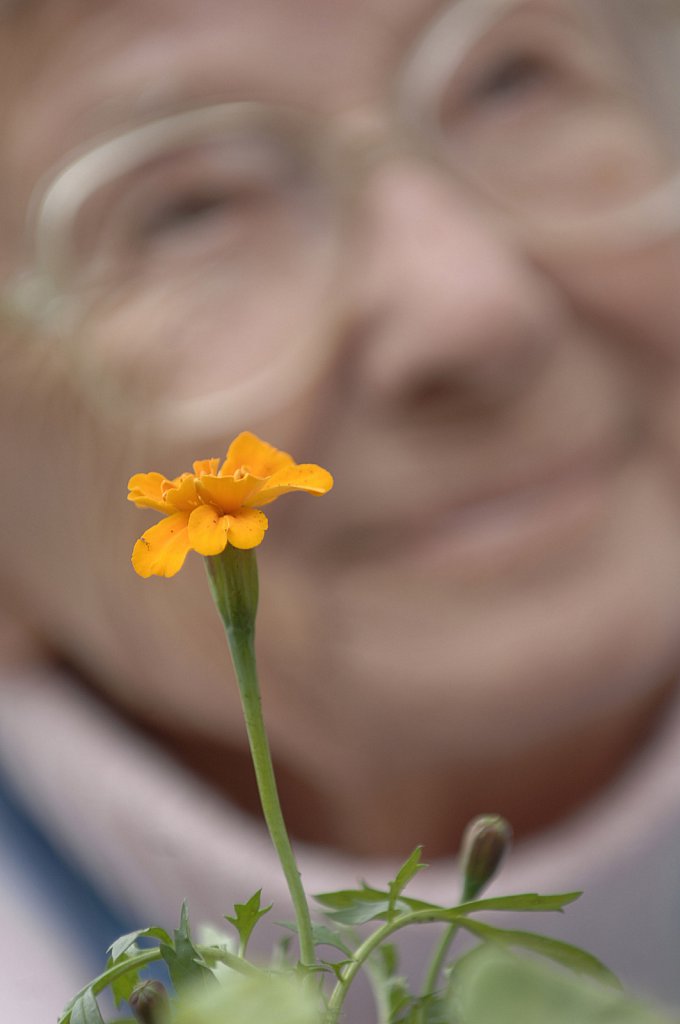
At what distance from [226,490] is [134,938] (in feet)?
0.17

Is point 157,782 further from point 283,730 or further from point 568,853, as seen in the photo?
point 568,853

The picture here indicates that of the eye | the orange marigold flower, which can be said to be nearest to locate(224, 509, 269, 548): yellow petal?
the orange marigold flower

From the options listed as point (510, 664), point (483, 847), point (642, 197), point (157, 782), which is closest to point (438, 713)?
point (510, 664)

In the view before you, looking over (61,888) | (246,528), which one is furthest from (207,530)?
(61,888)

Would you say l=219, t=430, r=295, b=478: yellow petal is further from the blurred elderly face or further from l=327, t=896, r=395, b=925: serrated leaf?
the blurred elderly face

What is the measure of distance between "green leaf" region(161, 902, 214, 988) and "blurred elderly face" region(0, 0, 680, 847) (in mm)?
424

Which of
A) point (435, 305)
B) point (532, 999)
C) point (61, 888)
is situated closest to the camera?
point (532, 999)

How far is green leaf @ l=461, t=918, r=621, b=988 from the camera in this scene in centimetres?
11

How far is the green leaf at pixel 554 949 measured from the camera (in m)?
0.11

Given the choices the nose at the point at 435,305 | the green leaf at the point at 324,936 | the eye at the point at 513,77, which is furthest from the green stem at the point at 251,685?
the eye at the point at 513,77

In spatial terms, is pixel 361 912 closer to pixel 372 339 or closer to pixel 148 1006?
pixel 148 1006

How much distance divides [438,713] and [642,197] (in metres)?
A: 0.30

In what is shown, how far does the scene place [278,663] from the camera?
0.60 metres

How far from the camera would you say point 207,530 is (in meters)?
0.13
